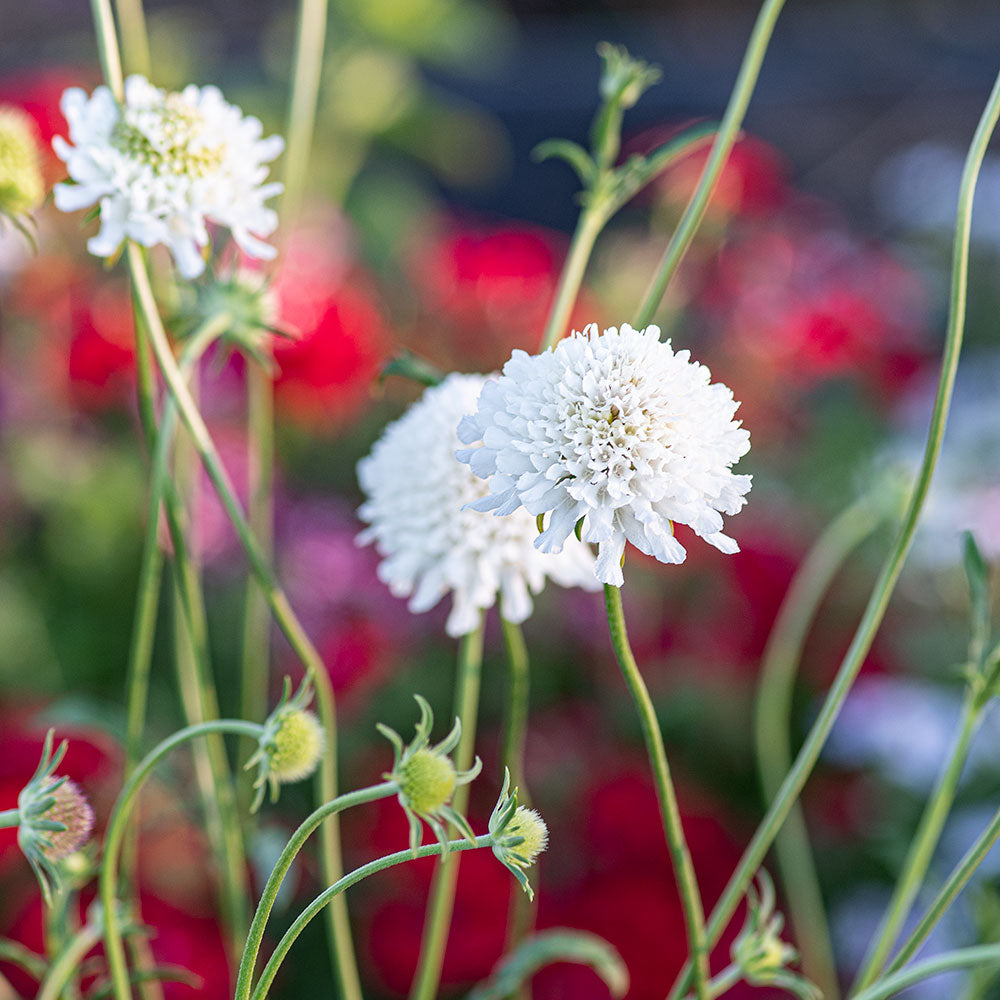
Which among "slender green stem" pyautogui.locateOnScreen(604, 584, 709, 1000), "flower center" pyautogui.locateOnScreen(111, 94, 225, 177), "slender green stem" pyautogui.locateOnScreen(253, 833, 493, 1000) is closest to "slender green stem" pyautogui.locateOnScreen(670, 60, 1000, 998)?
"slender green stem" pyautogui.locateOnScreen(604, 584, 709, 1000)

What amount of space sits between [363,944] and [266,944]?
8 centimetres

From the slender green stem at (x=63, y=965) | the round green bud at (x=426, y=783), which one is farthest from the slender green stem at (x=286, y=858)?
the slender green stem at (x=63, y=965)

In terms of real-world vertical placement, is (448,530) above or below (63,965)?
above

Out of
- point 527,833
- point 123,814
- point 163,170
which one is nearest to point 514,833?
point 527,833

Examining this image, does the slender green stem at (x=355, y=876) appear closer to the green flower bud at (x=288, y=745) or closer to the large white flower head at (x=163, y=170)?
the green flower bud at (x=288, y=745)

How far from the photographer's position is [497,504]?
0.94 ft

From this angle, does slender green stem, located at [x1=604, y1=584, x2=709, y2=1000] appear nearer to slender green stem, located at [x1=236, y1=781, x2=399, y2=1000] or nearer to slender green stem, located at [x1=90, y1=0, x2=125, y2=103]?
slender green stem, located at [x1=236, y1=781, x2=399, y2=1000]

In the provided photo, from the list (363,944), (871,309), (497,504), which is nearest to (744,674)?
(363,944)

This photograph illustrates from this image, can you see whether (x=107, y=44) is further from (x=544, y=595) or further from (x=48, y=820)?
(x=544, y=595)

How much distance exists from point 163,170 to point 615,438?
162 millimetres

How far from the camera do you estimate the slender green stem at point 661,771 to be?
A: 274mm

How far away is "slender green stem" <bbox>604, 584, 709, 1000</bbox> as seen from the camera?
27 cm

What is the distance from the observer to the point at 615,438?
11.0 inches

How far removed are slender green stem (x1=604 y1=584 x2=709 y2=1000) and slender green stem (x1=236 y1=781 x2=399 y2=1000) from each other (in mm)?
61
